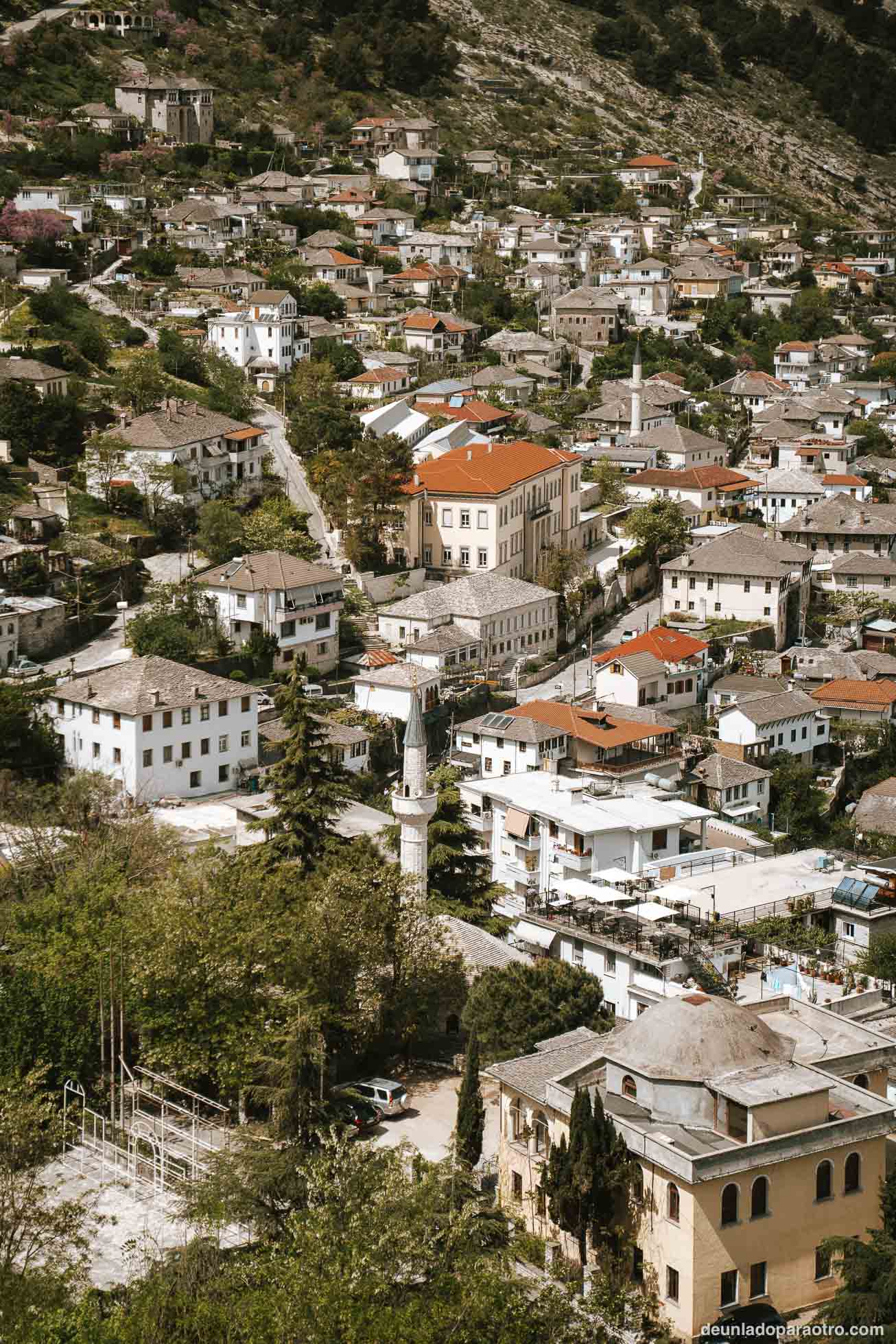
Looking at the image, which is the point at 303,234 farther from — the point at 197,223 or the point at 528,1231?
the point at 528,1231

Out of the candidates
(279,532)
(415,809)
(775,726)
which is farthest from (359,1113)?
(279,532)

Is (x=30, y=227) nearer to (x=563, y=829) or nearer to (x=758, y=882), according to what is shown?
(x=563, y=829)

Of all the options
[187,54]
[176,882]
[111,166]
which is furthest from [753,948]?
[187,54]

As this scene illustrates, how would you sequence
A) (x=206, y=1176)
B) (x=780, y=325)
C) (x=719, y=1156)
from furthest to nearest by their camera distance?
(x=780, y=325) → (x=206, y=1176) → (x=719, y=1156)

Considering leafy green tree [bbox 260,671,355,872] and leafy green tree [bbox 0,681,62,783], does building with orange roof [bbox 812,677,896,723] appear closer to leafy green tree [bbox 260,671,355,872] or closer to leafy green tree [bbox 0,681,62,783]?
leafy green tree [bbox 260,671,355,872]

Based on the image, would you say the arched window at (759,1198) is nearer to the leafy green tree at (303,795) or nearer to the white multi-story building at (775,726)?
the leafy green tree at (303,795)

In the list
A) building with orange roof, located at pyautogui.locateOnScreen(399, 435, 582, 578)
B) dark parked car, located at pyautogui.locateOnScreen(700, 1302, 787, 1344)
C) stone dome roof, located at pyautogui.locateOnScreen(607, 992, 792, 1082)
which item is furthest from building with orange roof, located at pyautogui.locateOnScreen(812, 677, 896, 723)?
dark parked car, located at pyautogui.locateOnScreen(700, 1302, 787, 1344)
